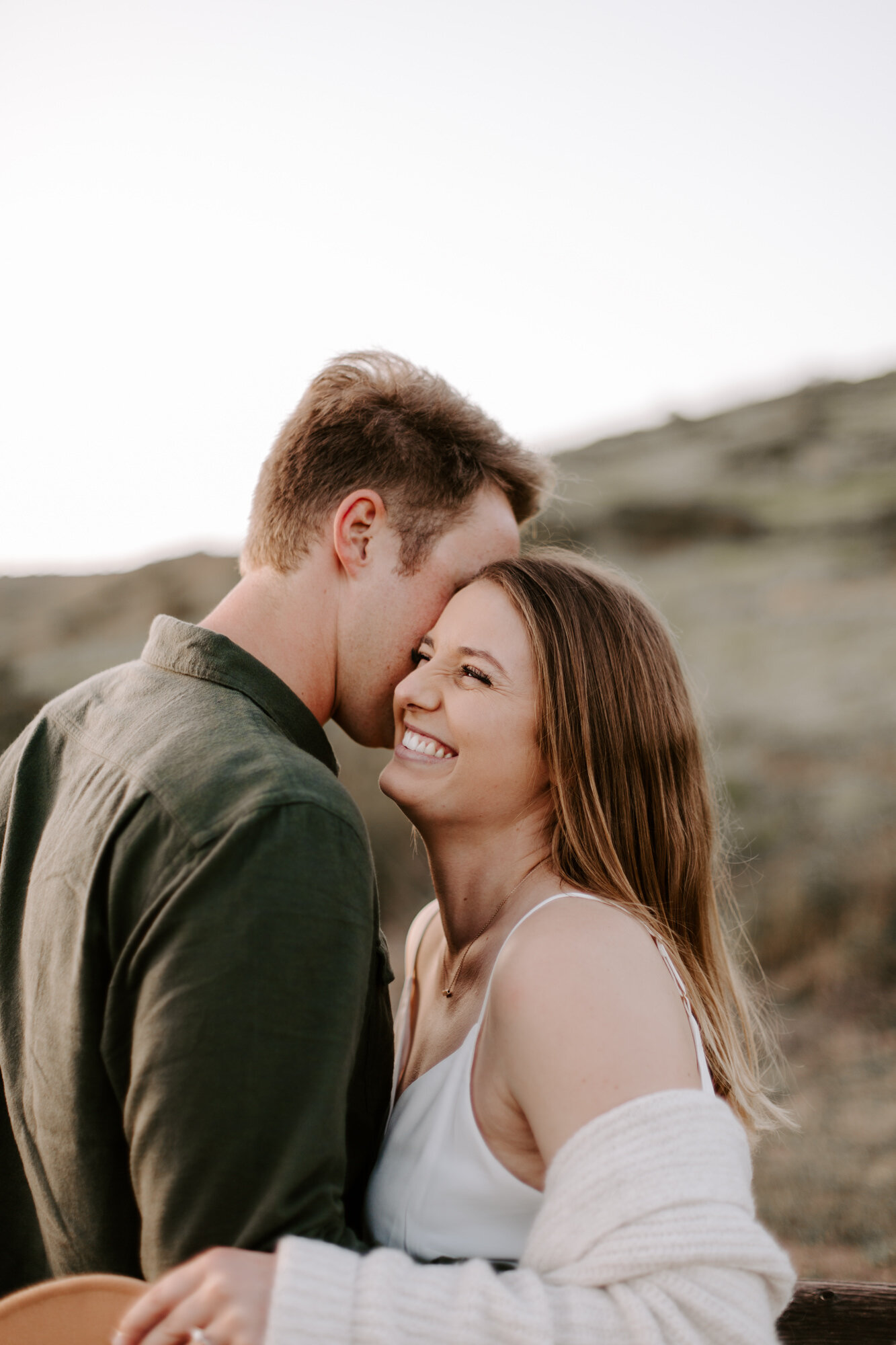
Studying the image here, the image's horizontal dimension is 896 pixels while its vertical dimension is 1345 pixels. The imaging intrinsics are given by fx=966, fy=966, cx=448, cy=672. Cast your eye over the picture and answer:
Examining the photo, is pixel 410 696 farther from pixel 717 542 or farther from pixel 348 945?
pixel 717 542

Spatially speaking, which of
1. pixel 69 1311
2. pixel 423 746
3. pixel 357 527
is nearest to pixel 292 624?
pixel 357 527

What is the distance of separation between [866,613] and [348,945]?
13.7 meters

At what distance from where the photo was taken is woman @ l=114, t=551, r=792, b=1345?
3.89 feet

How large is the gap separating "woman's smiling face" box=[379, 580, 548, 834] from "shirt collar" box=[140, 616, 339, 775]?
0.36m

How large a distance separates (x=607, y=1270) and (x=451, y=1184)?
0.40 metres

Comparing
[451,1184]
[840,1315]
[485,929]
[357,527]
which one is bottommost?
[840,1315]

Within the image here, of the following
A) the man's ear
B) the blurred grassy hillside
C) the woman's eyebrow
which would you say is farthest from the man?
the blurred grassy hillside

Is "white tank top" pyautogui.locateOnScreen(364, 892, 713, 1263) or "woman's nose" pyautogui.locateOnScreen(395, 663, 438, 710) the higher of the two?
"woman's nose" pyautogui.locateOnScreen(395, 663, 438, 710)

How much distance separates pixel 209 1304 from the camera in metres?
1.09

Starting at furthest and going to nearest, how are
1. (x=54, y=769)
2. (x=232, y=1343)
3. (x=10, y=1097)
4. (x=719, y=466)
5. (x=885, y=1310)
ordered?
(x=719, y=466) → (x=885, y=1310) → (x=54, y=769) → (x=10, y=1097) → (x=232, y=1343)

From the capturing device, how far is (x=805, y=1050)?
594 centimetres

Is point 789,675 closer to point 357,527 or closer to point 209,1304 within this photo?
point 357,527

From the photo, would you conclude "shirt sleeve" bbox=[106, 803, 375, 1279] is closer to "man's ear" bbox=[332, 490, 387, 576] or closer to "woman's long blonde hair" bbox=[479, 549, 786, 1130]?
"woman's long blonde hair" bbox=[479, 549, 786, 1130]

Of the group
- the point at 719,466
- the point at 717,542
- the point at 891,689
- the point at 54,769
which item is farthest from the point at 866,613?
the point at 54,769
